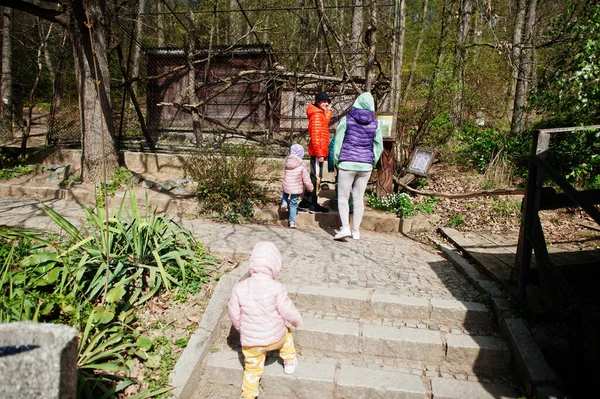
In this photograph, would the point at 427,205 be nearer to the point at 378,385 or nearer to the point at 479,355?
the point at 479,355

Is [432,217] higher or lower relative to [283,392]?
higher

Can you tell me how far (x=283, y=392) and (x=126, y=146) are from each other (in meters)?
8.43

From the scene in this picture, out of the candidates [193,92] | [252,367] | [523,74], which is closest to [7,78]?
[193,92]

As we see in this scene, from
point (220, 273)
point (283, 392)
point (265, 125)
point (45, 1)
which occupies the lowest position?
A: point (283, 392)

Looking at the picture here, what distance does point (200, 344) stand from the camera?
10.5 feet

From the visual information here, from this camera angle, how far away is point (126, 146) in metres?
9.79

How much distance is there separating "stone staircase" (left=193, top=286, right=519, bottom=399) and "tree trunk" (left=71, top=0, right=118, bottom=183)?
5031 millimetres

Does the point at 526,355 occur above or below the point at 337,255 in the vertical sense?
below

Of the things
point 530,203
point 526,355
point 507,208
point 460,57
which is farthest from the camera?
point 460,57

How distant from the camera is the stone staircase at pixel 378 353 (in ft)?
10.1

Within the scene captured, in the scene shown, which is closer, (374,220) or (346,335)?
(346,335)

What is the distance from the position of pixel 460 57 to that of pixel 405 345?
32.9 ft

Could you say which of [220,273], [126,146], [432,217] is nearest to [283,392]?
[220,273]

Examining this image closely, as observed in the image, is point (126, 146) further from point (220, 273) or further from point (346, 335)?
point (346, 335)
